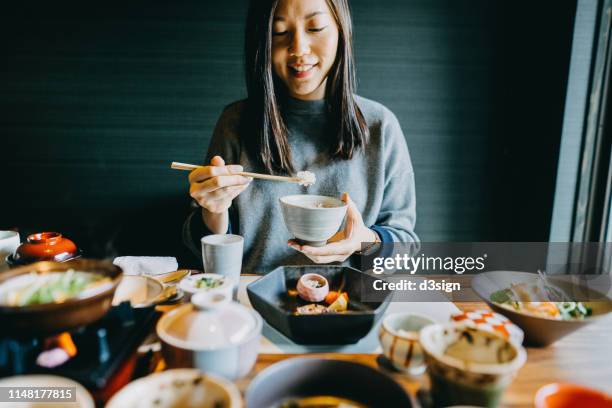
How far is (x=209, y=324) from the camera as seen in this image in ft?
2.62

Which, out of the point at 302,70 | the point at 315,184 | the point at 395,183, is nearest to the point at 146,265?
the point at 315,184

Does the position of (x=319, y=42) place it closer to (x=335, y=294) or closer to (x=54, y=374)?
(x=335, y=294)

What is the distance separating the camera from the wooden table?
0.83 metres

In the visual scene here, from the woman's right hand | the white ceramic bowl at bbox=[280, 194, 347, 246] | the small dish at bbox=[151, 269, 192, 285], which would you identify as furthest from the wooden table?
the woman's right hand

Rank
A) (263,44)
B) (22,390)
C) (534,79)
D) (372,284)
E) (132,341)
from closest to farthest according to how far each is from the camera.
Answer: (22,390)
(132,341)
(372,284)
(263,44)
(534,79)

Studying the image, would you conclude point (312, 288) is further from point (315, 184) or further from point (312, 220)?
point (315, 184)

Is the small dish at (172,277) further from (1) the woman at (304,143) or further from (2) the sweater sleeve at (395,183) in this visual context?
(2) the sweater sleeve at (395,183)

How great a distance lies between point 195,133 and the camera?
9.54 feet

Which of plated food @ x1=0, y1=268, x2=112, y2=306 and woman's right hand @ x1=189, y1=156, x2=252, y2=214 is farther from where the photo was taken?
woman's right hand @ x1=189, y1=156, x2=252, y2=214

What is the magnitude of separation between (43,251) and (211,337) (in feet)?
2.40

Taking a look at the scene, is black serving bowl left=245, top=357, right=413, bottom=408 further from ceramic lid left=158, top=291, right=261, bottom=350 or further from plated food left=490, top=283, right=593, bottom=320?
plated food left=490, top=283, right=593, bottom=320

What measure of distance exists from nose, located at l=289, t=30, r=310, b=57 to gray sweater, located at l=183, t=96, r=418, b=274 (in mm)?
332

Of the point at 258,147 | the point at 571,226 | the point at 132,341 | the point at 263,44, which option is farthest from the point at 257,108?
the point at 571,226

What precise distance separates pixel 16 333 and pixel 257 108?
138 centimetres
